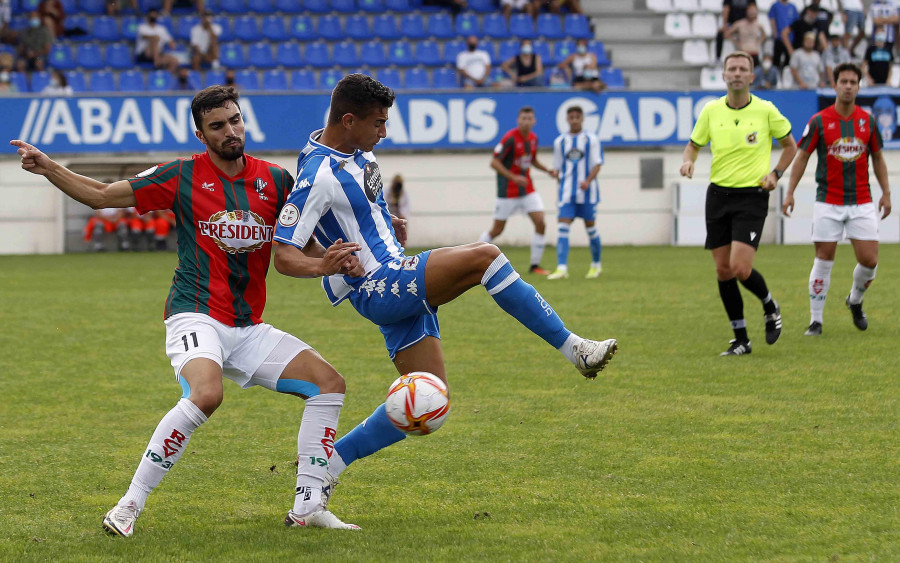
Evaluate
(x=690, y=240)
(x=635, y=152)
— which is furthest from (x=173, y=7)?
(x=690, y=240)

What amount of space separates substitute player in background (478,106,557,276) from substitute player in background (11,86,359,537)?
1133cm

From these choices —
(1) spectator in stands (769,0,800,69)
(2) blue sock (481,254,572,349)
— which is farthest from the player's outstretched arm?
(1) spectator in stands (769,0,800,69)

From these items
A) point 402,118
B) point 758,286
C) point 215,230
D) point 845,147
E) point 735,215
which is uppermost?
point 402,118

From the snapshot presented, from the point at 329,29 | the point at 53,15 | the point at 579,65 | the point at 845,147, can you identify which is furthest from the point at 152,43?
the point at 845,147

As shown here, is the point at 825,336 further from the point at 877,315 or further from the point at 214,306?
the point at 214,306

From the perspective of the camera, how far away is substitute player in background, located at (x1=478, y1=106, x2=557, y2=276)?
15828 millimetres

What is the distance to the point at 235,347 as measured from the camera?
4.46 m

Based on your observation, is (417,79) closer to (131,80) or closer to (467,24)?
(467,24)

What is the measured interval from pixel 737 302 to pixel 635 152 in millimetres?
13798

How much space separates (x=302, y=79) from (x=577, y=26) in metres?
6.38

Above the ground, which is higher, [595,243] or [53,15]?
[53,15]

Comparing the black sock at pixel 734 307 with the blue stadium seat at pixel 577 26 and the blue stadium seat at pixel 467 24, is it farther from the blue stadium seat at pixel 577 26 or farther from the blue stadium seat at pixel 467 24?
the blue stadium seat at pixel 577 26

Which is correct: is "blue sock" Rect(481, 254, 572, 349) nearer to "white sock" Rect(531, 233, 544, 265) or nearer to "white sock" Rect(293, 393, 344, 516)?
"white sock" Rect(293, 393, 344, 516)

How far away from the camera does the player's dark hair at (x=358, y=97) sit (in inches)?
174
